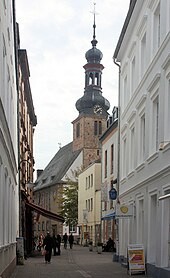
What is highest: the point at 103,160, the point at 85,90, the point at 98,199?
the point at 85,90

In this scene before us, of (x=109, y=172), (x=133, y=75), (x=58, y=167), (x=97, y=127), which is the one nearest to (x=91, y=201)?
(x=109, y=172)

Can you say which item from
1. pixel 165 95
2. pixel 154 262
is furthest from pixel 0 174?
pixel 154 262

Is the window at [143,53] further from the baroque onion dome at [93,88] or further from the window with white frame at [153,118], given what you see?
the baroque onion dome at [93,88]

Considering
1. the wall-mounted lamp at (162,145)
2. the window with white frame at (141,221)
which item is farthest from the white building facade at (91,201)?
the wall-mounted lamp at (162,145)

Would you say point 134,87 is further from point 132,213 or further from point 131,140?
point 132,213

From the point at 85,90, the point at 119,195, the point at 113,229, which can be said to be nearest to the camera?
the point at 119,195

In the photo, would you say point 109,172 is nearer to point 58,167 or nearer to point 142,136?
point 142,136

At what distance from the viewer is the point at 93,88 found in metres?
102

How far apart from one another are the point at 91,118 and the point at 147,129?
83665mm

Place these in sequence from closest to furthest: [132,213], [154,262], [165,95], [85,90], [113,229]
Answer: [165,95]
[154,262]
[132,213]
[113,229]
[85,90]

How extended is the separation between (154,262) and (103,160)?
97.9ft

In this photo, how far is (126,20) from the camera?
2789 centimetres

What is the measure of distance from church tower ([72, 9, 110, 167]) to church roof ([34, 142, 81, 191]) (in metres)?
2.06

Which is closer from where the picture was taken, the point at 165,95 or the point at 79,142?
the point at 165,95
